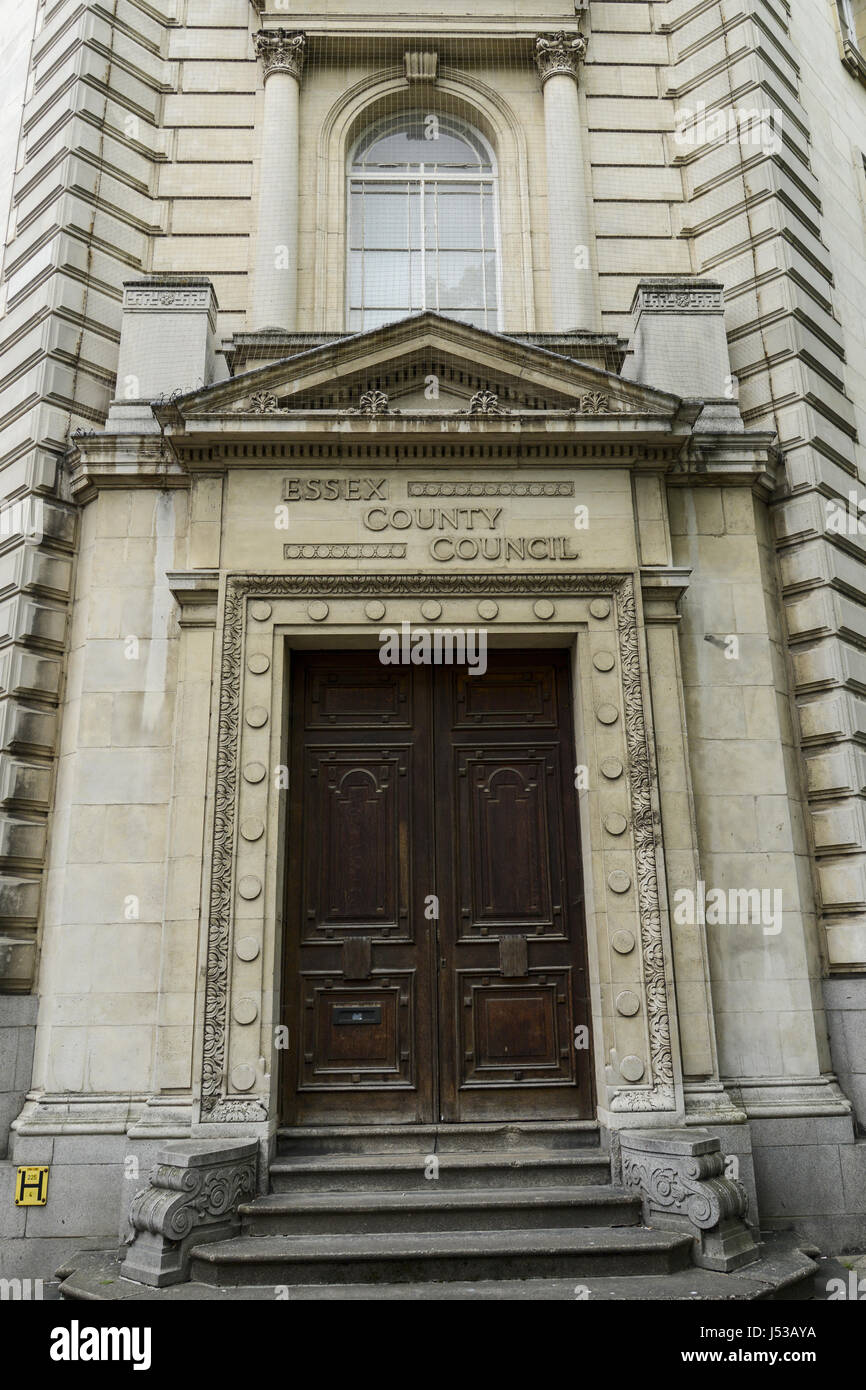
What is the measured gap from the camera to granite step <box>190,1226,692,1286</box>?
7.10 meters

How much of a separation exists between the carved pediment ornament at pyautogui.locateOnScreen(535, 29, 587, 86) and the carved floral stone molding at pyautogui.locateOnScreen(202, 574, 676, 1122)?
25.3ft

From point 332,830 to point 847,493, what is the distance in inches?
271

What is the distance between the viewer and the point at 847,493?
37.0ft

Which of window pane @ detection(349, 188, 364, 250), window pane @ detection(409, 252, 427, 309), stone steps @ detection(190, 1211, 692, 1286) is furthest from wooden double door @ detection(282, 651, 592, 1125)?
window pane @ detection(349, 188, 364, 250)

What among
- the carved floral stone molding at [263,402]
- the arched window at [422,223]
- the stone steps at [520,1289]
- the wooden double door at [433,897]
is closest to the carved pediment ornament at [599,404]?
the wooden double door at [433,897]

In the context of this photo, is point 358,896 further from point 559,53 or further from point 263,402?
point 559,53

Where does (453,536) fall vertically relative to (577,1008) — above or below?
above

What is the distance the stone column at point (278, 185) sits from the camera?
467 inches

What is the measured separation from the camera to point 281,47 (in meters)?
12.9

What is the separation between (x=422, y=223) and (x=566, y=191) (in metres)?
1.88

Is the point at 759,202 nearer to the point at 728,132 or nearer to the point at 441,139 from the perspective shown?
the point at 728,132

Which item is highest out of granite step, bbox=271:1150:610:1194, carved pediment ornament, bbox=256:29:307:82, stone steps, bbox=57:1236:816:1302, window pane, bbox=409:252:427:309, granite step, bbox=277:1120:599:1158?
carved pediment ornament, bbox=256:29:307:82

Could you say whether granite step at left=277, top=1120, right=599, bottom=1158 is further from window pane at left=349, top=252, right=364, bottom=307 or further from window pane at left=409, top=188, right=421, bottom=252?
window pane at left=409, top=188, right=421, bottom=252
